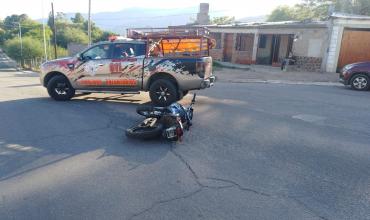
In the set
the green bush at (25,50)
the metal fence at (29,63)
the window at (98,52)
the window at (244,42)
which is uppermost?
the window at (244,42)

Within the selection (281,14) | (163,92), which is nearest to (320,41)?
(163,92)

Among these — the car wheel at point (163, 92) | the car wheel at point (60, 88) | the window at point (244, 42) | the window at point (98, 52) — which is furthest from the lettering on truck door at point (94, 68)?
the window at point (244, 42)

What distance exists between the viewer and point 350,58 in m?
17.6

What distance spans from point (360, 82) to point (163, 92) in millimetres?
8418

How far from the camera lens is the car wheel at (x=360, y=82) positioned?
1212 centimetres

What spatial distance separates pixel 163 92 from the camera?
848cm

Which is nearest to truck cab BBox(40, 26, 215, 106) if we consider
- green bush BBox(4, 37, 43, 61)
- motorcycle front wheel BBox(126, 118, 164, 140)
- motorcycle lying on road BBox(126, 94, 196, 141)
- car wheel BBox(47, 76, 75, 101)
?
car wheel BBox(47, 76, 75, 101)

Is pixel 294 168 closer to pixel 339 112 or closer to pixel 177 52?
pixel 339 112

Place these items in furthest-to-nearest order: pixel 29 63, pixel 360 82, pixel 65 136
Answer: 1. pixel 29 63
2. pixel 360 82
3. pixel 65 136

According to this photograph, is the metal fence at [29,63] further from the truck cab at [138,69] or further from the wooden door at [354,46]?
the wooden door at [354,46]

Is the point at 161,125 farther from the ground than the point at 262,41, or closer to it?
closer to it

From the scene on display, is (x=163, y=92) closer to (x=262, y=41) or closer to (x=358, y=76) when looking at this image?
(x=358, y=76)

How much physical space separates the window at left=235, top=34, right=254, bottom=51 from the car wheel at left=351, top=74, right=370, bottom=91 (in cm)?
1331

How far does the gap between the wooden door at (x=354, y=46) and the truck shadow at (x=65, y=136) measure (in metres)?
13.9
